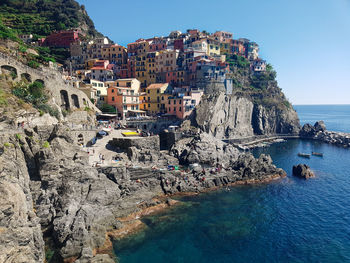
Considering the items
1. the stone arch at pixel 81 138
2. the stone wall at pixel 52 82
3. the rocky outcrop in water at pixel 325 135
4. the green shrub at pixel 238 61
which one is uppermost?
the green shrub at pixel 238 61

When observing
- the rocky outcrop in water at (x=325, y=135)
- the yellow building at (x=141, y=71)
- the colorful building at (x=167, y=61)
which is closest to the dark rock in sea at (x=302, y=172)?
the rocky outcrop in water at (x=325, y=135)

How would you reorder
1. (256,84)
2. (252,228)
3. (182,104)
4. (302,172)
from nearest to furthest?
(252,228)
(302,172)
(182,104)
(256,84)

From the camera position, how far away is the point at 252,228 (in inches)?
1124

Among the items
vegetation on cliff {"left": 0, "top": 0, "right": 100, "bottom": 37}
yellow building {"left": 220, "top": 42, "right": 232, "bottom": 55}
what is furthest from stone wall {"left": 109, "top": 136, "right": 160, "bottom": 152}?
vegetation on cliff {"left": 0, "top": 0, "right": 100, "bottom": 37}

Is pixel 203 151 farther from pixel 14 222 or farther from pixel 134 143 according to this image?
pixel 14 222

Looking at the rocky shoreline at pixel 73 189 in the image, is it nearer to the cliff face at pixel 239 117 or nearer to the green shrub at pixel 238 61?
the cliff face at pixel 239 117

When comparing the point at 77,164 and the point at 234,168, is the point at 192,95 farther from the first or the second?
the point at 77,164

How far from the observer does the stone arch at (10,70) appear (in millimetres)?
38684

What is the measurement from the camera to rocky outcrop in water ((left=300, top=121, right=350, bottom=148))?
7906 centimetres

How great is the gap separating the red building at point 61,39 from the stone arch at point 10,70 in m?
56.1

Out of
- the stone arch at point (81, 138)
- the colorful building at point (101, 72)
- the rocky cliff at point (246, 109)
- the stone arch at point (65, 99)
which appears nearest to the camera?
the stone arch at point (81, 138)

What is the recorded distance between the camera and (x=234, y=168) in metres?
46.9

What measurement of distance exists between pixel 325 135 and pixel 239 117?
35120mm

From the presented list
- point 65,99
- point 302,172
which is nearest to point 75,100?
point 65,99
